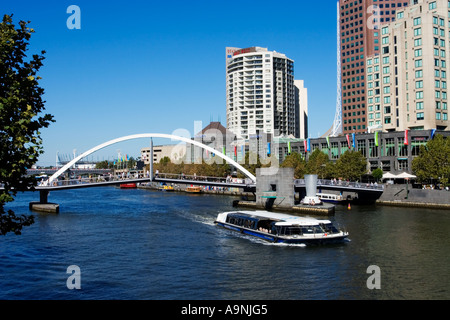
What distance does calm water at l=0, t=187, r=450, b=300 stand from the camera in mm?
27047

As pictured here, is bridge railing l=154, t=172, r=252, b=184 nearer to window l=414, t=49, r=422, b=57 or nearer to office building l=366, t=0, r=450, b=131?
office building l=366, t=0, r=450, b=131

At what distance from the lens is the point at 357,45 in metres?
154

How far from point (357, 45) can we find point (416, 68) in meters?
57.1

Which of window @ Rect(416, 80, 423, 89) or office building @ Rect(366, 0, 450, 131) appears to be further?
window @ Rect(416, 80, 423, 89)

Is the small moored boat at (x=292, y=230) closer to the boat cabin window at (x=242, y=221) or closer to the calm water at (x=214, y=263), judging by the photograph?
the boat cabin window at (x=242, y=221)

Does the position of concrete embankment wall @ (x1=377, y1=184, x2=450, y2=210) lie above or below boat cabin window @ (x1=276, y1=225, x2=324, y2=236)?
above

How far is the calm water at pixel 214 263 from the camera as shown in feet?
88.7

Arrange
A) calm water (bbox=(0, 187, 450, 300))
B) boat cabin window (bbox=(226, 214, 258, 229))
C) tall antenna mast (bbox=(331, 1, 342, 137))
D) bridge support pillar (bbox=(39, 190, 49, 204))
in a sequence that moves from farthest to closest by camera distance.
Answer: tall antenna mast (bbox=(331, 1, 342, 137)), bridge support pillar (bbox=(39, 190, 49, 204)), boat cabin window (bbox=(226, 214, 258, 229)), calm water (bbox=(0, 187, 450, 300))

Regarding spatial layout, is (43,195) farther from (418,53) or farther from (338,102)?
(338,102)

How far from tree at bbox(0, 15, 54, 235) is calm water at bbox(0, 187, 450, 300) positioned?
13167mm

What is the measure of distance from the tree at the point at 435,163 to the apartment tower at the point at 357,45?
67.6 metres

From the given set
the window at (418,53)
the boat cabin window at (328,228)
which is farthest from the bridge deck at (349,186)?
the window at (418,53)

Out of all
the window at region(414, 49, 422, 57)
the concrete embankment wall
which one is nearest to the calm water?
the concrete embankment wall
